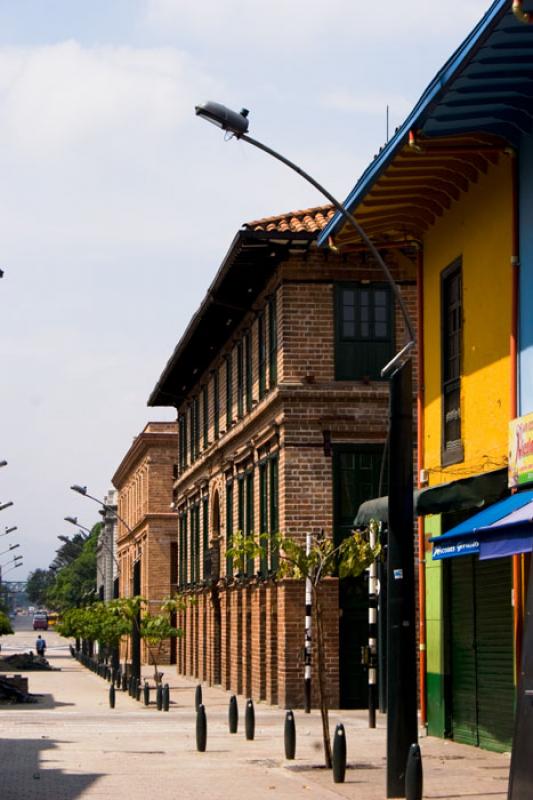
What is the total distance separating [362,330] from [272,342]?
2461mm

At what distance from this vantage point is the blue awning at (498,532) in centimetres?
1627

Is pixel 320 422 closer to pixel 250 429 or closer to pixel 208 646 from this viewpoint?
pixel 250 429

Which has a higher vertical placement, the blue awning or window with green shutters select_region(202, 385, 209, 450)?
window with green shutters select_region(202, 385, 209, 450)

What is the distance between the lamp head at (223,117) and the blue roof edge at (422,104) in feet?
7.43

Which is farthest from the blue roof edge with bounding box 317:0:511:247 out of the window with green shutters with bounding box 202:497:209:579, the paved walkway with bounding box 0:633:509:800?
the window with green shutters with bounding box 202:497:209:579

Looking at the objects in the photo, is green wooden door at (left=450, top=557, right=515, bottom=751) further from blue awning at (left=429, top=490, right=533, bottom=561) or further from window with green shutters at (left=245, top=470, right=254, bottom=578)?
window with green shutters at (left=245, top=470, right=254, bottom=578)

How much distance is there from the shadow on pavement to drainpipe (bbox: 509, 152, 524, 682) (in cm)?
544

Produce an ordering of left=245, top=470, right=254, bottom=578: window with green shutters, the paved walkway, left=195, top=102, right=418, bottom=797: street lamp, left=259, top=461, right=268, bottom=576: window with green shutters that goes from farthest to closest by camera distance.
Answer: left=245, top=470, right=254, bottom=578: window with green shutters → left=259, top=461, right=268, bottom=576: window with green shutters → the paved walkway → left=195, top=102, right=418, bottom=797: street lamp

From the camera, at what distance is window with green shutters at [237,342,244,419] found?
135ft

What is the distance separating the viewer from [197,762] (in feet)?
71.5

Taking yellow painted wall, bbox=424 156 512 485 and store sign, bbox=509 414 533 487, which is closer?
store sign, bbox=509 414 533 487

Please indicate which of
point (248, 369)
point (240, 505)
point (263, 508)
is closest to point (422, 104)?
point (263, 508)

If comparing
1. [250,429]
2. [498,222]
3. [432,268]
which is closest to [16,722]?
[250,429]

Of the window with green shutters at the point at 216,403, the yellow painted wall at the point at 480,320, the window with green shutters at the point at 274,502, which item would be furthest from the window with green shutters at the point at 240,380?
the yellow painted wall at the point at 480,320
